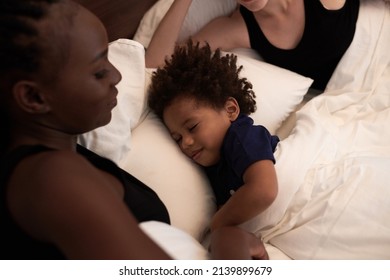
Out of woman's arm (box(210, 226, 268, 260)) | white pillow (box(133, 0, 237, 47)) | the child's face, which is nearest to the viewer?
woman's arm (box(210, 226, 268, 260))

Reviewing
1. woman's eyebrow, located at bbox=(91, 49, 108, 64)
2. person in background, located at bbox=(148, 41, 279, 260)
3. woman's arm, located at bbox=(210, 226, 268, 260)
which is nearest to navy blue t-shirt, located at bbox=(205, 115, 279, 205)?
person in background, located at bbox=(148, 41, 279, 260)

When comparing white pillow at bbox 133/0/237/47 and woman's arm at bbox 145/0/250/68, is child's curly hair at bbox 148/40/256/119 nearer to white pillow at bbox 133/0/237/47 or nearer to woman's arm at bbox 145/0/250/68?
woman's arm at bbox 145/0/250/68

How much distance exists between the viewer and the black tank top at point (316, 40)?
134cm

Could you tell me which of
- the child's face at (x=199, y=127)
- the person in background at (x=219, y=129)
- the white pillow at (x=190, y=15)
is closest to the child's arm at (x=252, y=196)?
the person in background at (x=219, y=129)

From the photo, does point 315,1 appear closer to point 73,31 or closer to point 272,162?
point 272,162

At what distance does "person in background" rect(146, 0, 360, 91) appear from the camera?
4.39 ft

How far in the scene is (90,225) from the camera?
21.2 inches

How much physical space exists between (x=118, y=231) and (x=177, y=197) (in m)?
0.50

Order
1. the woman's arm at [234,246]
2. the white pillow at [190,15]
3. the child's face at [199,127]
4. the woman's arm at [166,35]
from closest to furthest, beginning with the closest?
the woman's arm at [234,246], the child's face at [199,127], the woman's arm at [166,35], the white pillow at [190,15]

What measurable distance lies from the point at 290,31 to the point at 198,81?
452mm

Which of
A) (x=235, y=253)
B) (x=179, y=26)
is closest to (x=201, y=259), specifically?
(x=235, y=253)

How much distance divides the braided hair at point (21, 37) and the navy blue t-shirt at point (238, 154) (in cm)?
52

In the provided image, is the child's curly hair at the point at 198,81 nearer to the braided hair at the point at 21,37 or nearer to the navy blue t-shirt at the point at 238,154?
the navy blue t-shirt at the point at 238,154

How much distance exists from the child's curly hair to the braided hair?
1.62ft
